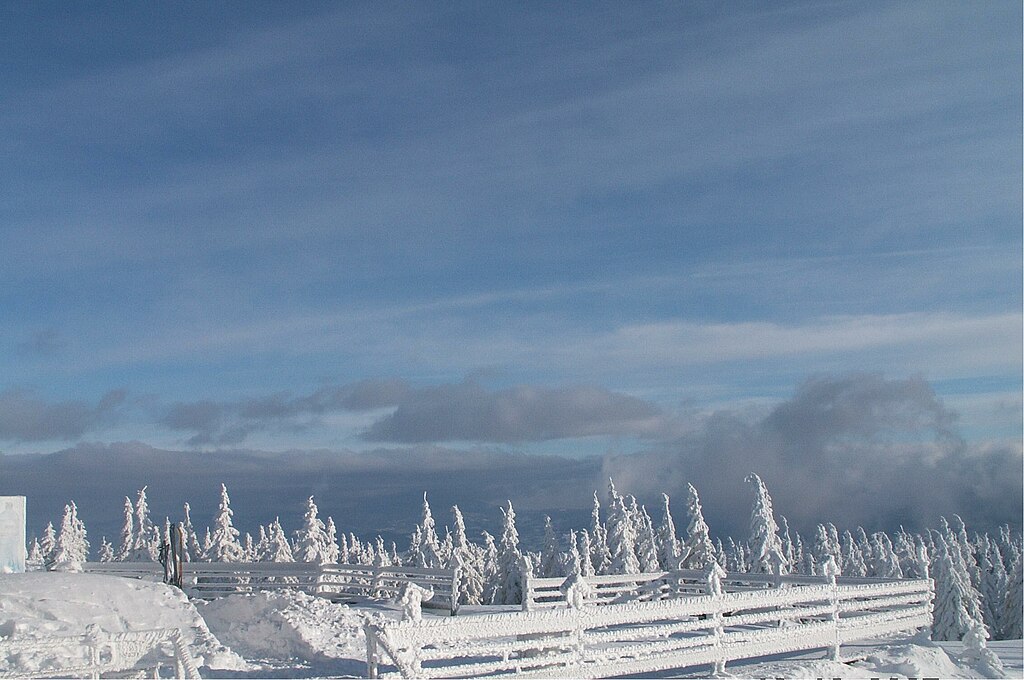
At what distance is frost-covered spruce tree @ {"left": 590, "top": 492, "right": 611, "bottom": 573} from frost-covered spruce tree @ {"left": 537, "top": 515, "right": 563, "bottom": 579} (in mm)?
3036

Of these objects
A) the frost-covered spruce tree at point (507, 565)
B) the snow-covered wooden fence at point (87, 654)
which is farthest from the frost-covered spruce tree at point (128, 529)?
the snow-covered wooden fence at point (87, 654)

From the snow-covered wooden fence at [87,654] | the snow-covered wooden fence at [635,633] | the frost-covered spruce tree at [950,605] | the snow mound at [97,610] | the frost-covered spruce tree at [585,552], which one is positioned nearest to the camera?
the snow-covered wooden fence at [635,633]

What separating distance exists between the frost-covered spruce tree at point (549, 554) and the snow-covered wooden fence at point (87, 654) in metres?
52.9

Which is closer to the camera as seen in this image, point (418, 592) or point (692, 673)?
point (418, 592)

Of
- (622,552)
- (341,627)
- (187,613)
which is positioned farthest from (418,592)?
(622,552)

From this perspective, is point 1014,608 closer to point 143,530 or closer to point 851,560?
point 851,560

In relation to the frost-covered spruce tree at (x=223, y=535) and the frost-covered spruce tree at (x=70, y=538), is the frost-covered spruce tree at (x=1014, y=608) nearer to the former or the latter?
the frost-covered spruce tree at (x=223, y=535)

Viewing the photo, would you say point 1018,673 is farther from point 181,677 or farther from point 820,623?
point 181,677

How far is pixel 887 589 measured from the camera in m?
19.1

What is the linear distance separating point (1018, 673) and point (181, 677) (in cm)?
1554

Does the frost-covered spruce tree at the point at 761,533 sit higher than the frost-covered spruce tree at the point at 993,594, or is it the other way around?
the frost-covered spruce tree at the point at 761,533

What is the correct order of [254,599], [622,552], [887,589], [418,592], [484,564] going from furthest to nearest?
[484,564] < [622,552] < [254,599] < [887,589] < [418,592]

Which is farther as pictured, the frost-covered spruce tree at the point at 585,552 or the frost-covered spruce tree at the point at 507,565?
the frost-covered spruce tree at the point at 507,565

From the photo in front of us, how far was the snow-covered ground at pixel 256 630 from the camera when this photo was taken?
16.2 meters
